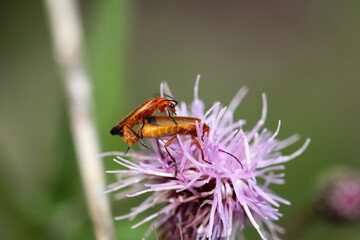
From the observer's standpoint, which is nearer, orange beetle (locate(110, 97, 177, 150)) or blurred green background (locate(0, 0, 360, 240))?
orange beetle (locate(110, 97, 177, 150))

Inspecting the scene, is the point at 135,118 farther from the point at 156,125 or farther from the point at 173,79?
the point at 173,79

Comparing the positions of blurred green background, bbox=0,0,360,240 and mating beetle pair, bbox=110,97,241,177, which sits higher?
blurred green background, bbox=0,0,360,240

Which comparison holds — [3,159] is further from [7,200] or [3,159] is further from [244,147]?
[244,147]

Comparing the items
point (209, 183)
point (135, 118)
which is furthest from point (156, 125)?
point (209, 183)

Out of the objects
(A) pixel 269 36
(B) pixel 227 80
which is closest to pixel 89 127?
(B) pixel 227 80

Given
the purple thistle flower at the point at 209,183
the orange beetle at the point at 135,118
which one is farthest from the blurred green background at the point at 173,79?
the orange beetle at the point at 135,118

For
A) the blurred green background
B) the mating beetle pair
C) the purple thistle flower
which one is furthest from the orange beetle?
the blurred green background

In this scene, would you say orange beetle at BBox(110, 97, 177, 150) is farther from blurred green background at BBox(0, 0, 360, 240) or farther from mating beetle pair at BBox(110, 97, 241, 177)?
blurred green background at BBox(0, 0, 360, 240)

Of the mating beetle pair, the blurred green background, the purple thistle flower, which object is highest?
the blurred green background

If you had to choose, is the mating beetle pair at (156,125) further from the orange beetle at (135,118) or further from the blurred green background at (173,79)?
the blurred green background at (173,79)
